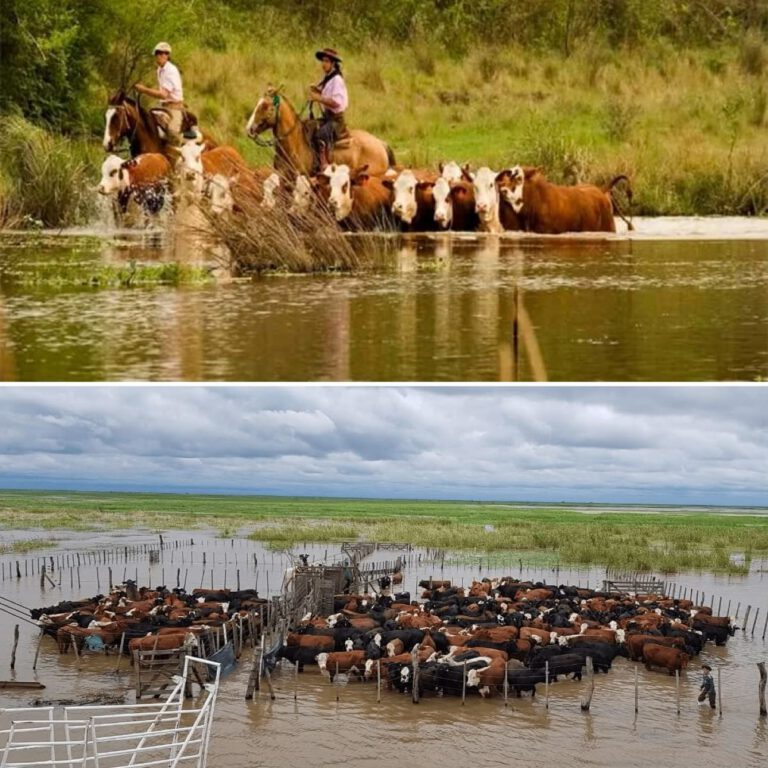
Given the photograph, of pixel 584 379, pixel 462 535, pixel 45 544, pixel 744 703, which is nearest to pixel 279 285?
pixel 584 379

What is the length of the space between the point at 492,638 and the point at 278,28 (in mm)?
11347

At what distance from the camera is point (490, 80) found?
74.2 feet

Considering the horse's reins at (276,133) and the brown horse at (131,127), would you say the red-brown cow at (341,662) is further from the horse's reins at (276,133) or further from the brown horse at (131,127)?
the brown horse at (131,127)

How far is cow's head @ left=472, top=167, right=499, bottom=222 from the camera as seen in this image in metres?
19.6

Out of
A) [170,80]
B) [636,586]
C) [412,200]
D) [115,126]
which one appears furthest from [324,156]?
[636,586]

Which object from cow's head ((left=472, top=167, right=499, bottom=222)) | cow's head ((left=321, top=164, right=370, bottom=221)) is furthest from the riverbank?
cow's head ((left=472, top=167, right=499, bottom=222))

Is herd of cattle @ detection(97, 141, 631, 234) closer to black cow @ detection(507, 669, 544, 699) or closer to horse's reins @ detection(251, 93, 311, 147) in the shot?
horse's reins @ detection(251, 93, 311, 147)

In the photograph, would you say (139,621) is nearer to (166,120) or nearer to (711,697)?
(166,120)

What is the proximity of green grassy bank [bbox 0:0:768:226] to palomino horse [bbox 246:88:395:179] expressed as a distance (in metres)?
1.08

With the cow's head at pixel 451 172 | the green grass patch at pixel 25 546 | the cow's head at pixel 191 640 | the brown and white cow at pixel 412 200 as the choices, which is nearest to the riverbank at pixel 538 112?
the cow's head at pixel 451 172

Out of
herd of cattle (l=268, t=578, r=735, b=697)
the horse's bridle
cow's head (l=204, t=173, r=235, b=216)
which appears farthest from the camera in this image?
the horse's bridle

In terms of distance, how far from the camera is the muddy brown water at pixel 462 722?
13984 mm

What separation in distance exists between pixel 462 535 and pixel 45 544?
47.8 feet

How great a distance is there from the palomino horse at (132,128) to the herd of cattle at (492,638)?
805 centimetres
